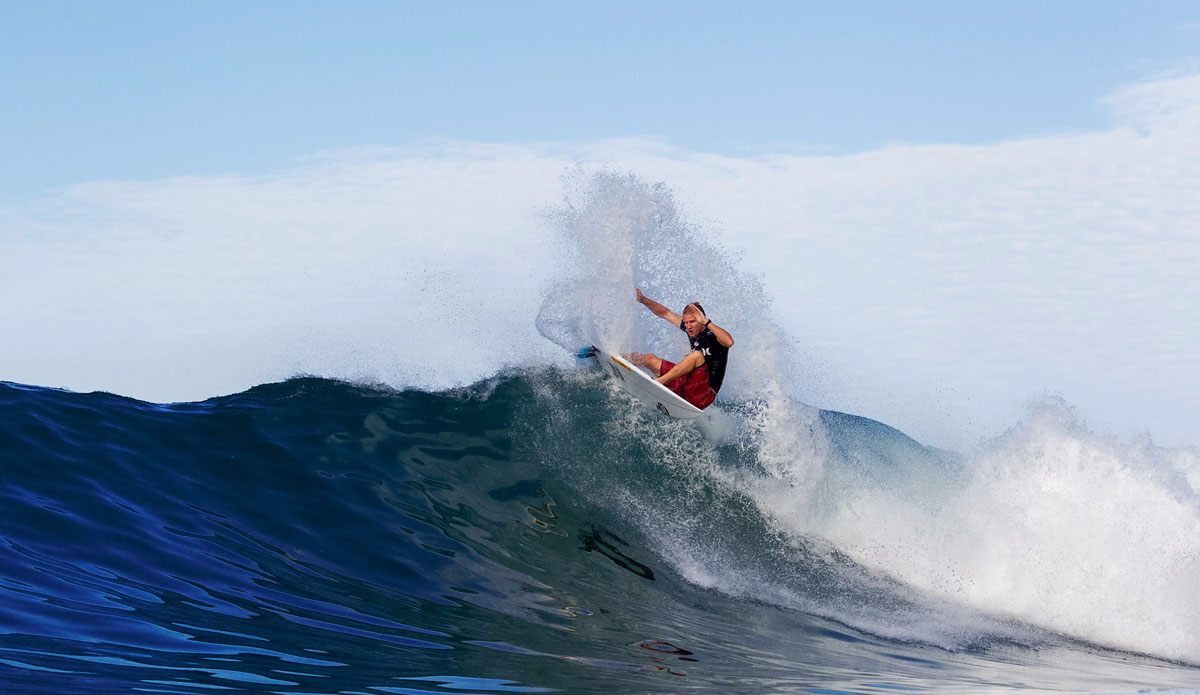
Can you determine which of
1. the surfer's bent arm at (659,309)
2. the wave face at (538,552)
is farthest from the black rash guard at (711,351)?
the wave face at (538,552)

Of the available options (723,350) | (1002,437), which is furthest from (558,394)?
(1002,437)

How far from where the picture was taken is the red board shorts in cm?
923

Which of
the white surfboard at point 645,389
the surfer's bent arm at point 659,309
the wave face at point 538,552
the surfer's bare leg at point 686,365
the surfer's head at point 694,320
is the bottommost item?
the wave face at point 538,552

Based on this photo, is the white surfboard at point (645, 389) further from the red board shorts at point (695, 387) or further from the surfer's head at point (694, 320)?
the surfer's head at point (694, 320)

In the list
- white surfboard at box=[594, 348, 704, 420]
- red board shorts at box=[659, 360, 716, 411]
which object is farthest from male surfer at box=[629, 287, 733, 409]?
white surfboard at box=[594, 348, 704, 420]

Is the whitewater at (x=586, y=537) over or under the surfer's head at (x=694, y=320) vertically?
under

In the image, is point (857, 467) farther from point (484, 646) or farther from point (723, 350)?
point (484, 646)

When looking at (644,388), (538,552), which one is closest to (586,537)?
(538,552)

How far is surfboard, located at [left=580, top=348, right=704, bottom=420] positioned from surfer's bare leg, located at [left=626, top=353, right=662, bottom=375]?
0.63 ft

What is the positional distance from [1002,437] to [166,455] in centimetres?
870

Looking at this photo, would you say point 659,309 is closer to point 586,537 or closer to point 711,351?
point 711,351

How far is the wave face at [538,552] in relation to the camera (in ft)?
17.0

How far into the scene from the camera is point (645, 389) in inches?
382

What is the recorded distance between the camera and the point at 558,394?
1098 cm
